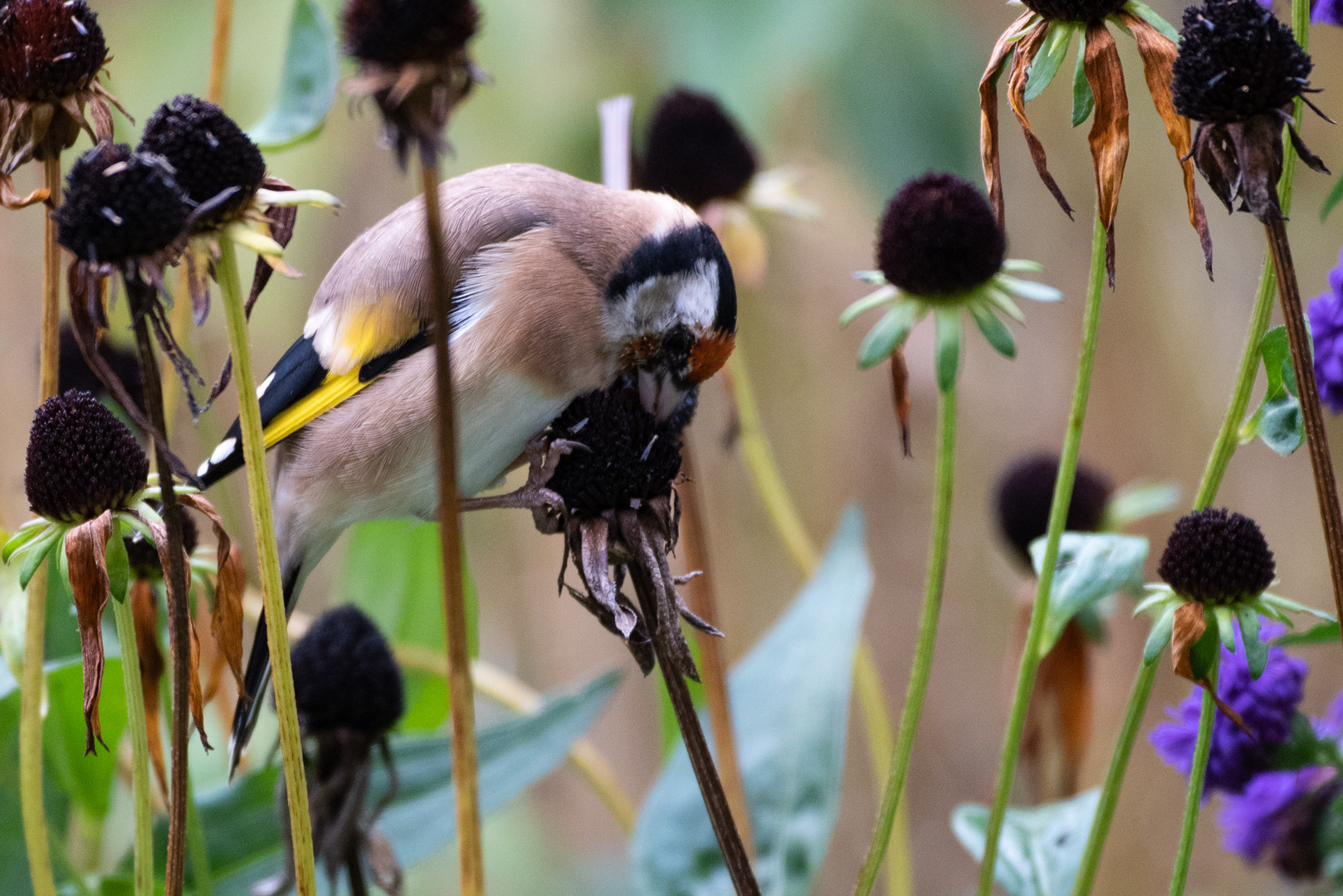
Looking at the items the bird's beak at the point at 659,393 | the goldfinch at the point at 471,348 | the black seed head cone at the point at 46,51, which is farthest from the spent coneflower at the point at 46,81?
the bird's beak at the point at 659,393

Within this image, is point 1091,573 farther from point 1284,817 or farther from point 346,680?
point 346,680

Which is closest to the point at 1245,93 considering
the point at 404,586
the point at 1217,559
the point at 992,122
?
the point at 992,122

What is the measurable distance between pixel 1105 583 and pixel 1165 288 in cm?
176

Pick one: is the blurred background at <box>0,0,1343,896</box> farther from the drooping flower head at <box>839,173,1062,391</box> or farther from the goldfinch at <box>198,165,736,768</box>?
the drooping flower head at <box>839,173,1062,391</box>

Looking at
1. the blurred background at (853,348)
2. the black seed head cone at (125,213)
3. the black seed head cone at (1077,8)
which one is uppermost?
the black seed head cone at (1077,8)

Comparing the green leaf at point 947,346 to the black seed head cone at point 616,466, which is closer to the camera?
the black seed head cone at point 616,466

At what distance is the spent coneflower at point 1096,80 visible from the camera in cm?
53

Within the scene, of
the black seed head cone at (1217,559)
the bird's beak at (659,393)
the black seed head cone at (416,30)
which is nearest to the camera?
the black seed head cone at (416,30)

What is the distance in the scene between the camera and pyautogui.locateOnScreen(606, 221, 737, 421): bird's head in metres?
0.85

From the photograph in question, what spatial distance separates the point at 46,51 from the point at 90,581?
0.25 metres

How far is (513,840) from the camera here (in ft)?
7.53

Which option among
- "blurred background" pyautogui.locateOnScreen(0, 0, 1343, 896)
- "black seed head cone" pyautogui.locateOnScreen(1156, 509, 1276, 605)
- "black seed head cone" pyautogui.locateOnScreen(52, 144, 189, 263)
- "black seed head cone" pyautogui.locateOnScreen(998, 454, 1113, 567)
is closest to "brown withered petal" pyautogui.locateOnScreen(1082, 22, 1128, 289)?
"black seed head cone" pyautogui.locateOnScreen(1156, 509, 1276, 605)

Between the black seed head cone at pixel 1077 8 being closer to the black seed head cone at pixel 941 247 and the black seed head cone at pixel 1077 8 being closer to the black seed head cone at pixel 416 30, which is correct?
the black seed head cone at pixel 941 247

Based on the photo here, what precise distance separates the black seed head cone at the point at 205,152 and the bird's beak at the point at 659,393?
352 millimetres
